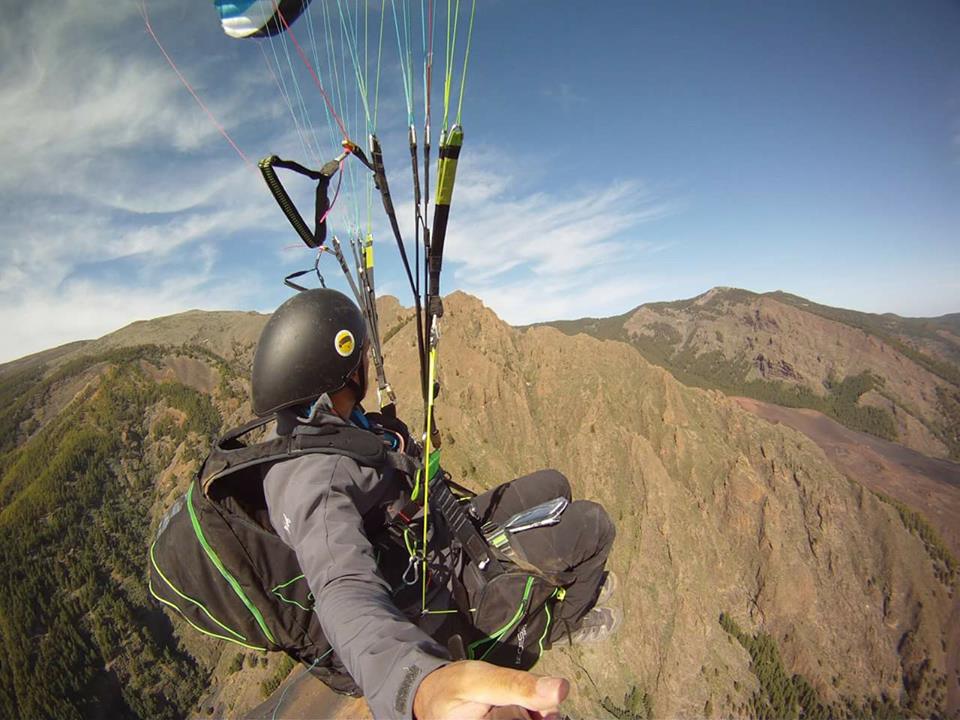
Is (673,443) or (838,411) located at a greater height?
(673,443)

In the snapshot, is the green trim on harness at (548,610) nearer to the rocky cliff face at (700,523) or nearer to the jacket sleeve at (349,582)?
the jacket sleeve at (349,582)

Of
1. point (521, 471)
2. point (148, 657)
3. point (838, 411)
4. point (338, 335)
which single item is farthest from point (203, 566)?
point (838, 411)

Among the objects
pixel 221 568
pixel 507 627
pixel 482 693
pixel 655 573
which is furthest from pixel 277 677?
pixel 482 693

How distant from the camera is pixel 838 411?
104 meters

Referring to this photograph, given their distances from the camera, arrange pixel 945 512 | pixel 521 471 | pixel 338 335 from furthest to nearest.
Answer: pixel 945 512, pixel 521 471, pixel 338 335

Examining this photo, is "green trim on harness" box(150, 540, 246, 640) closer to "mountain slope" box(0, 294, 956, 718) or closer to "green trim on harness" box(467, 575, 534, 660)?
"green trim on harness" box(467, 575, 534, 660)

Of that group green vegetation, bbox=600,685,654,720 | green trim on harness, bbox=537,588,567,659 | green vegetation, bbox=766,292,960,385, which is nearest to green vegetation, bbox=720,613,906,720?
green vegetation, bbox=600,685,654,720

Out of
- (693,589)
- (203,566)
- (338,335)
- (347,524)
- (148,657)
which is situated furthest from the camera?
(148,657)

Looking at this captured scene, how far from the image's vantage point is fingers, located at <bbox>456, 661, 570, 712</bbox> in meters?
0.80

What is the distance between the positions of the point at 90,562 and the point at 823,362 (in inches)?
6107

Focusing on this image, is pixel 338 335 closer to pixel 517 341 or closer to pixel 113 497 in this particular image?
pixel 517 341

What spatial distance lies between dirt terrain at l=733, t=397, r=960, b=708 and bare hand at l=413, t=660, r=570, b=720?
59.7 m

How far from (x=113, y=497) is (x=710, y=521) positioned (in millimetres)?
78287

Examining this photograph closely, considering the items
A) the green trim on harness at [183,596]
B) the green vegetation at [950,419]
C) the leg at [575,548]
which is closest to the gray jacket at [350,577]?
the green trim on harness at [183,596]
